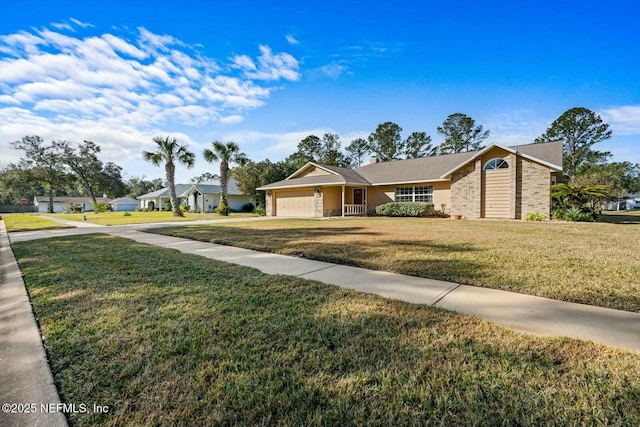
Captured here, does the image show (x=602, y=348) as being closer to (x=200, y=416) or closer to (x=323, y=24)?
(x=200, y=416)

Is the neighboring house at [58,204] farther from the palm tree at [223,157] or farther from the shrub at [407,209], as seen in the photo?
the shrub at [407,209]

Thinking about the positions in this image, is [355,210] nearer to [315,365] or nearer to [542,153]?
[542,153]

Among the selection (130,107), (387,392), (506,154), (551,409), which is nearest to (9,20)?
(130,107)

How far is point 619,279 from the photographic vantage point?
418cm

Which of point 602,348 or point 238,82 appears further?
point 238,82

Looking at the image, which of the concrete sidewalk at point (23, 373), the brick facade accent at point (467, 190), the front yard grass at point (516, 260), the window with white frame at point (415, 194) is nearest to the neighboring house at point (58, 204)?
the window with white frame at point (415, 194)

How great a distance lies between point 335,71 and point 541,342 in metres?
15.9

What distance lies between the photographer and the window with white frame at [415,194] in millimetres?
20391

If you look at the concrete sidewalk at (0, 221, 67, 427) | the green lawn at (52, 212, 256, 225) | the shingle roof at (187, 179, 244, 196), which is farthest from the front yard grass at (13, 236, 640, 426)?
the shingle roof at (187, 179, 244, 196)

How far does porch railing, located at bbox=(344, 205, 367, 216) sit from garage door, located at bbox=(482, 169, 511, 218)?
29.0ft

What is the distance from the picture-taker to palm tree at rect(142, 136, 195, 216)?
25.0 metres

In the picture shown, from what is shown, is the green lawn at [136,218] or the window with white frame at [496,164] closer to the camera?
the window with white frame at [496,164]

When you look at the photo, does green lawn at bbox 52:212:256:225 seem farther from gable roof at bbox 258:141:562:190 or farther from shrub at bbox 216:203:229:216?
gable roof at bbox 258:141:562:190

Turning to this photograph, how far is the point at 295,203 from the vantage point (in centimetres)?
2406
